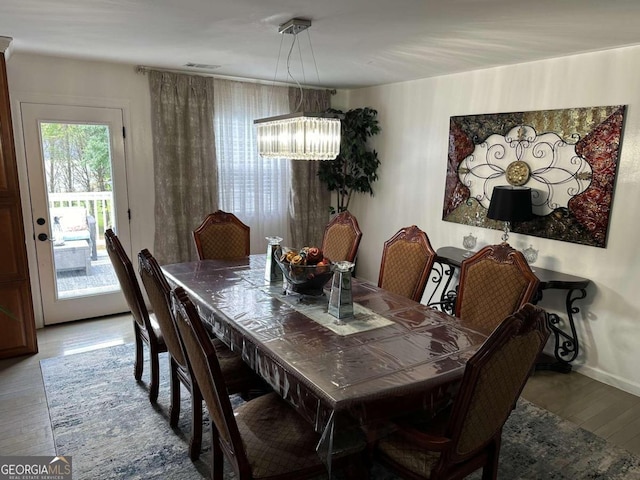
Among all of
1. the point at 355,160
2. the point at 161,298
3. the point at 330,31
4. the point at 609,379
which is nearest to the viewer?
the point at 161,298

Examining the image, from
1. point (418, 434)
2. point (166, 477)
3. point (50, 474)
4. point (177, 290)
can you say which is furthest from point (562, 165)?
point (50, 474)

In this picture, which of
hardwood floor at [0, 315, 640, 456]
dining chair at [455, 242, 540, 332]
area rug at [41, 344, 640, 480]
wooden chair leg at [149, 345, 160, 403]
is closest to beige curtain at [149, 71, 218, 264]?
hardwood floor at [0, 315, 640, 456]

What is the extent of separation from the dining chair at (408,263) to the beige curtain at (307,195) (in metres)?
2.22

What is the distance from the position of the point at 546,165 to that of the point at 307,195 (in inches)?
106

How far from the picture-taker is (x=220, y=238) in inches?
153

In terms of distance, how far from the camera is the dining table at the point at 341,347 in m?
1.65

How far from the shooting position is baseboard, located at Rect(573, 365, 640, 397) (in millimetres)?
3172

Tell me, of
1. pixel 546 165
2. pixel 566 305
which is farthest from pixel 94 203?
pixel 566 305

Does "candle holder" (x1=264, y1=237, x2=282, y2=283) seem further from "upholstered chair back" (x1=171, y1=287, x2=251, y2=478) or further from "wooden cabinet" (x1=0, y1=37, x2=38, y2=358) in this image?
"wooden cabinet" (x1=0, y1=37, x2=38, y2=358)

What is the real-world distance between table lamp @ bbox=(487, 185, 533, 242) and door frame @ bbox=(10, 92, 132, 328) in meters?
3.36

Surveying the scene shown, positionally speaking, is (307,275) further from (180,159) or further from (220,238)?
(180,159)

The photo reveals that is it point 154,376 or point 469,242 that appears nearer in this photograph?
point 154,376

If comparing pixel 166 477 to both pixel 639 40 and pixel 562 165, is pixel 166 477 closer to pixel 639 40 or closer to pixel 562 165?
pixel 562 165

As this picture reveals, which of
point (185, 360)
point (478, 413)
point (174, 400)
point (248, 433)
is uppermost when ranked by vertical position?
point (478, 413)
